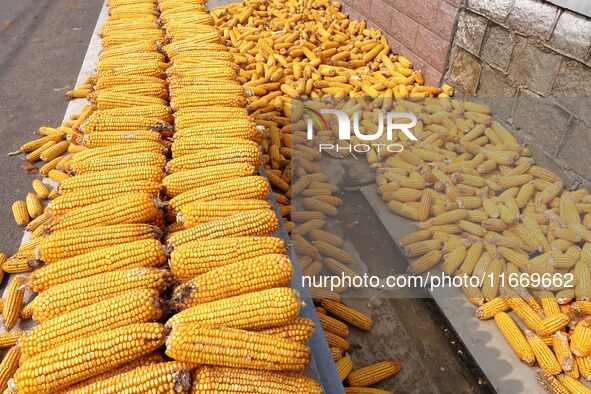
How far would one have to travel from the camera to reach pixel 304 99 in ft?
21.0

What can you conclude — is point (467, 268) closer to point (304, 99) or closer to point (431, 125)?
point (431, 125)

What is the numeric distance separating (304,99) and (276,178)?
80.9 inches

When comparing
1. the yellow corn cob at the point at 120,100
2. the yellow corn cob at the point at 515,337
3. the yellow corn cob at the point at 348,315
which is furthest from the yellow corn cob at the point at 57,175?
the yellow corn cob at the point at 515,337

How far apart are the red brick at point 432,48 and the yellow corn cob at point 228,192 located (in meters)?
4.11

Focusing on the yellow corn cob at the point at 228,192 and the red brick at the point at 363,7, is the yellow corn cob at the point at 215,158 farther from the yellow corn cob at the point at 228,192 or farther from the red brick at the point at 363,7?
the red brick at the point at 363,7

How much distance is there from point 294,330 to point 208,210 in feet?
3.52

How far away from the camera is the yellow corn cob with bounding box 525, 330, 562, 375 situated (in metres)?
3.28

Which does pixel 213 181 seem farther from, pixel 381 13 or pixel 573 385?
pixel 381 13

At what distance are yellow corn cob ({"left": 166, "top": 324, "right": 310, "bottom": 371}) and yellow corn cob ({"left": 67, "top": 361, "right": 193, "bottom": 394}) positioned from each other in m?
0.07

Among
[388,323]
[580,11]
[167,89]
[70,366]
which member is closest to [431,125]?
[580,11]

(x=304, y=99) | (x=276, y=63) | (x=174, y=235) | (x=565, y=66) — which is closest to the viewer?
(x=174, y=235)

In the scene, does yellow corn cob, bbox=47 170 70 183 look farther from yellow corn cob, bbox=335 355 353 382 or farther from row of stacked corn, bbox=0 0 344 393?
yellow corn cob, bbox=335 355 353 382

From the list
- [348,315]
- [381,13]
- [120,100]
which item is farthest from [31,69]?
[348,315]

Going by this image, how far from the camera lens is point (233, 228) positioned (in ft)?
9.20
